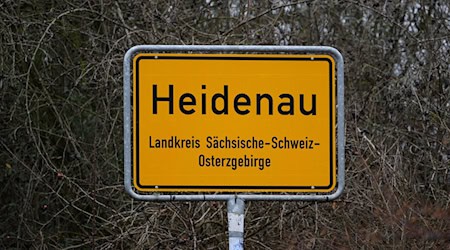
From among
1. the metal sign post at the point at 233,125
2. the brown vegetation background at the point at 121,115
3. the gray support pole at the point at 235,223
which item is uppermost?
the metal sign post at the point at 233,125

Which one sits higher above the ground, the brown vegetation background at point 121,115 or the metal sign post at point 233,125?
the metal sign post at point 233,125

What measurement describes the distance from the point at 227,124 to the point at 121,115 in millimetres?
4167

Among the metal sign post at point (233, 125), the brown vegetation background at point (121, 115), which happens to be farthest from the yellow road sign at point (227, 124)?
the brown vegetation background at point (121, 115)

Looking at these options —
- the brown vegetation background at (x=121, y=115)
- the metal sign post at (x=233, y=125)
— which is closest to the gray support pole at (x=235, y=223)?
the metal sign post at (x=233, y=125)

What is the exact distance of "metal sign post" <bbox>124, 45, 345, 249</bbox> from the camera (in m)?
3.36

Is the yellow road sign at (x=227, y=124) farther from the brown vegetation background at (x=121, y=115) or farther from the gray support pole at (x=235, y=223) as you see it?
the brown vegetation background at (x=121, y=115)

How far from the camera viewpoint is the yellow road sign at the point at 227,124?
3.36 meters

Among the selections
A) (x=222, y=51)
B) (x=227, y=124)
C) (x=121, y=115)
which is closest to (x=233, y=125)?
(x=227, y=124)

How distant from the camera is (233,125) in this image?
3355mm

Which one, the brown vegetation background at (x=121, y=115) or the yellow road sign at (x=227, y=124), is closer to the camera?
the yellow road sign at (x=227, y=124)

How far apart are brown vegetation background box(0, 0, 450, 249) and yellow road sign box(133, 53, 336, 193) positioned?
7.82 feet

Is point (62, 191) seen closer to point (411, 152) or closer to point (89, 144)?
point (89, 144)

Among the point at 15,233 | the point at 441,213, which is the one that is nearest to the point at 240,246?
the point at 441,213

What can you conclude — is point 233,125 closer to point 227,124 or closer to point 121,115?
point 227,124
